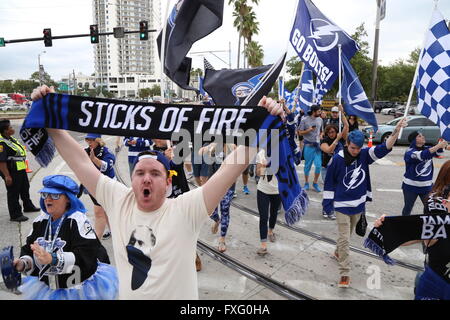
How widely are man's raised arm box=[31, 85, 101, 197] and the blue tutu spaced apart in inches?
29.5

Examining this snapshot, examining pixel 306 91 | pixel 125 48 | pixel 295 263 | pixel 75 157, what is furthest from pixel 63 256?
pixel 125 48

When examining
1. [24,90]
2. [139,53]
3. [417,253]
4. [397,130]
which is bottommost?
[417,253]

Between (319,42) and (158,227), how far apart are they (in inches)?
186

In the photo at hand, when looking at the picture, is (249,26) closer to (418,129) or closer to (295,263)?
(418,129)

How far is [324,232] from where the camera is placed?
5.56 metres

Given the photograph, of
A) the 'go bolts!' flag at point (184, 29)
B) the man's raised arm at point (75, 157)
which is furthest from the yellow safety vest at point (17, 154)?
the man's raised arm at point (75, 157)

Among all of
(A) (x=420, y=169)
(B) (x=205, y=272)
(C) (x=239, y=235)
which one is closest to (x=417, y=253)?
(A) (x=420, y=169)

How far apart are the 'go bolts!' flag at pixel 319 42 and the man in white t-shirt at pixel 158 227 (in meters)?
3.87

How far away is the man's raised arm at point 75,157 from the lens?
215 cm

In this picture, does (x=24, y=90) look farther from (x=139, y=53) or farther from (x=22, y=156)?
(x=22, y=156)

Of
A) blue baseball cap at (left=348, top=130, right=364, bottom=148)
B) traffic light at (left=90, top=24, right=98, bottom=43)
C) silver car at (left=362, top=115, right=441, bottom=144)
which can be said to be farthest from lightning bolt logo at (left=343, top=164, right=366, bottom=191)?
traffic light at (left=90, top=24, right=98, bottom=43)

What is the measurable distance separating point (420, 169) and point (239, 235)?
3035 mm

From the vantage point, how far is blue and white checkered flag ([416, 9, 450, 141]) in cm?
369

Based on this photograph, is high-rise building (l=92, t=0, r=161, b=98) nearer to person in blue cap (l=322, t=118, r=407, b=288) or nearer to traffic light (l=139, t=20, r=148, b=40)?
traffic light (l=139, t=20, r=148, b=40)
